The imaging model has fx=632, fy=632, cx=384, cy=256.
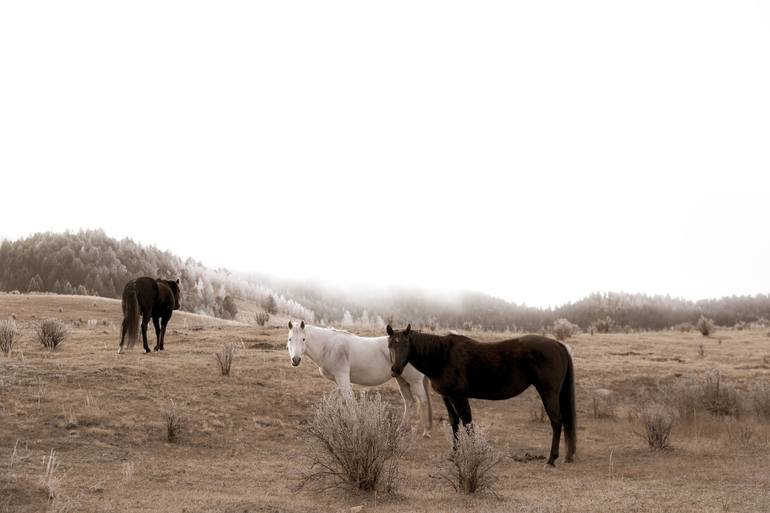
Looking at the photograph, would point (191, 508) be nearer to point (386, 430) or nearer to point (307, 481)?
point (307, 481)

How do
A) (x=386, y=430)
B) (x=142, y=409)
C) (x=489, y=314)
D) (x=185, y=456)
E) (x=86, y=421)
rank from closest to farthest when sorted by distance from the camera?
(x=386, y=430), (x=185, y=456), (x=86, y=421), (x=142, y=409), (x=489, y=314)

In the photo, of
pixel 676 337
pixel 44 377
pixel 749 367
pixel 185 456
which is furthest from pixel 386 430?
pixel 676 337

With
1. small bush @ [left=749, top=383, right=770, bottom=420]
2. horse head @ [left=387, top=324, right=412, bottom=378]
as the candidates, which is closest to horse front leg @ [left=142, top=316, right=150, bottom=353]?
horse head @ [left=387, top=324, right=412, bottom=378]

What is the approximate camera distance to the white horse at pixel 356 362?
1276 cm

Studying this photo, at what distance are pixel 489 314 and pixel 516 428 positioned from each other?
147588 millimetres

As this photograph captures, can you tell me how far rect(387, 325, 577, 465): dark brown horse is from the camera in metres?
10.8

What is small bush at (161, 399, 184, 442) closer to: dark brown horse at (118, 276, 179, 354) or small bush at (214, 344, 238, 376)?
small bush at (214, 344, 238, 376)

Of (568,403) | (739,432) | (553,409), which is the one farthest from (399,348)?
(739,432)

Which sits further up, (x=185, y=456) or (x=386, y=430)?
(x=386, y=430)

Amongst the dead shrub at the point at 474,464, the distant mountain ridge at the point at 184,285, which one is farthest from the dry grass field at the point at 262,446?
the distant mountain ridge at the point at 184,285

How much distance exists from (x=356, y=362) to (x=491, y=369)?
3124 mm

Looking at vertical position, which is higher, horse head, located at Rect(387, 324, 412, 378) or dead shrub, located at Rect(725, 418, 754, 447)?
horse head, located at Rect(387, 324, 412, 378)

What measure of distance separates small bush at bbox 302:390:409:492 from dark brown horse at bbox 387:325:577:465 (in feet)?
6.63

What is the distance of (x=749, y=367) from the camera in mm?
22562
